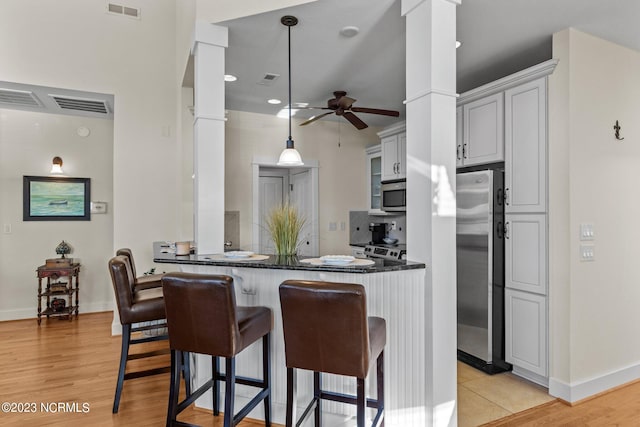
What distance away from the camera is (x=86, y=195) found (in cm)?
507

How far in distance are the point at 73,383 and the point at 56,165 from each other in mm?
3031

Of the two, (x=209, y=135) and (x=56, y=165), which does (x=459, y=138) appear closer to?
(x=209, y=135)

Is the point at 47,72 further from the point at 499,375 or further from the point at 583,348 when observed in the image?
the point at 583,348

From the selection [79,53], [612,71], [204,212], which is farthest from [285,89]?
[612,71]

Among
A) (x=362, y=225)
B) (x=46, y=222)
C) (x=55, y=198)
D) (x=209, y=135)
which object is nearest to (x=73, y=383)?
(x=209, y=135)

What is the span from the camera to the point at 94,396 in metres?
2.75

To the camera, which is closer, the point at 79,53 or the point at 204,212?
the point at 204,212

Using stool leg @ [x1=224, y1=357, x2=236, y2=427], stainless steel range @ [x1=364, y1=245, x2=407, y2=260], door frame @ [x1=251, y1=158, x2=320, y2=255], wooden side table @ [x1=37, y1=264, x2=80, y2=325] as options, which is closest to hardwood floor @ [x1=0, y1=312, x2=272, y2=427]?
wooden side table @ [x1=37, y1=264, x2=80, y2=325]

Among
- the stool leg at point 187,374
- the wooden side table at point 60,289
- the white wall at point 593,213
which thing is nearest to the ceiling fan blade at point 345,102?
the white wall at point 593,213

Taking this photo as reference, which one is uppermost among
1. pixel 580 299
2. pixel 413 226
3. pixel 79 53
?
pixel 79 53

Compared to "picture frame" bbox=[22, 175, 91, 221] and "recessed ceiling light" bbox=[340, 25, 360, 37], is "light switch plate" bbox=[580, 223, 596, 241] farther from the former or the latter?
"picture frame" bbox=[22, 175, 91, 221]

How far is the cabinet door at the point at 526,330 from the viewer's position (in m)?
2.87

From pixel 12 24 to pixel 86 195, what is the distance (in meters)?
2.10

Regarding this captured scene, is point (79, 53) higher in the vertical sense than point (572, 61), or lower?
higher
